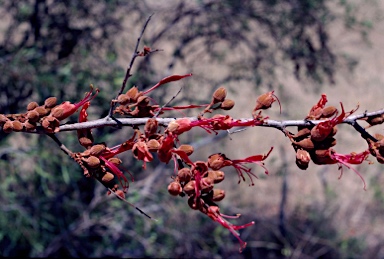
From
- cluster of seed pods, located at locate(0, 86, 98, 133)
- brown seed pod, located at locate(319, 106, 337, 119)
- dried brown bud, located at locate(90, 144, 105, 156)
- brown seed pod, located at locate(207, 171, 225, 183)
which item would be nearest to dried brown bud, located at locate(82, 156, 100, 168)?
dried brown bud, located at locate(90, 144, 105, 156)

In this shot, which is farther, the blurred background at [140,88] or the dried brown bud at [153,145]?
the blurred background at [140,88]

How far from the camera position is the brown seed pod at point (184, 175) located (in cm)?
144

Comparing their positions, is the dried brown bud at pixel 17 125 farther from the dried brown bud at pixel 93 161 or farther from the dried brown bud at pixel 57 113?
the dried brown bud at pixel 93 161

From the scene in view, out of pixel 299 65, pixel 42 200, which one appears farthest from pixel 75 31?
pixel 299 65

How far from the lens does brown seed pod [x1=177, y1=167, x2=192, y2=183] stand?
1436mm

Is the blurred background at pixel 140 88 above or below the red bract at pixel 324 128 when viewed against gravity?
below

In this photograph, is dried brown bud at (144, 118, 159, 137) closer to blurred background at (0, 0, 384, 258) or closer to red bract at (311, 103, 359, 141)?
red bract at (311, 103, 359, 141)

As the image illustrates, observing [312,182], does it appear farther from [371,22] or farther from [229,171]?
[371,22]

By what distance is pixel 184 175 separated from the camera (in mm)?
1436

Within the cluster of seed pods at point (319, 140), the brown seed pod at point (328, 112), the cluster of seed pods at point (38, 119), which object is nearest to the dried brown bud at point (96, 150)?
the cluster of seed pods at point (38, 119)

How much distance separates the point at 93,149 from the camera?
4.80 ft

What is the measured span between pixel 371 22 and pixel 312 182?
12.4 ft

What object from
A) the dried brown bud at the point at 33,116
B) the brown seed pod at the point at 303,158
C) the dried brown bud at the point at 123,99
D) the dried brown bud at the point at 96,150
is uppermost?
the dried brown bud at the point at 123,99

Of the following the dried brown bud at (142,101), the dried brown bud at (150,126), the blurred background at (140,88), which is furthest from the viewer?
the blurred background at (140,88)
